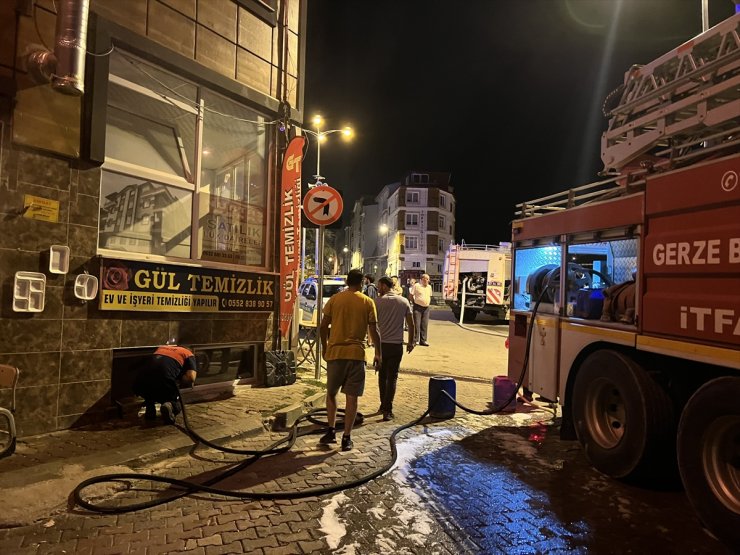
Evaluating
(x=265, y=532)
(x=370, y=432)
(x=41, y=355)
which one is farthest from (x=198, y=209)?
(x=265, y=532)

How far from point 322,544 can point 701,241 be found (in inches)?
135

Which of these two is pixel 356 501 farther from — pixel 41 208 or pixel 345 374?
pixel 41 208

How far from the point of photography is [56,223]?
5.36 metres

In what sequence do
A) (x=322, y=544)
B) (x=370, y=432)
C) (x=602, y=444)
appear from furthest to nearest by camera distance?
(x=370, y=432) < (x=602, y=444) < (x=322, y=544)

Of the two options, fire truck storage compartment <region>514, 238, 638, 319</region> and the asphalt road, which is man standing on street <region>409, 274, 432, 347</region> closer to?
the asphalt road

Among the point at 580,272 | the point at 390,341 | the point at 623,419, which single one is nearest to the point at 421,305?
the point at 390,341

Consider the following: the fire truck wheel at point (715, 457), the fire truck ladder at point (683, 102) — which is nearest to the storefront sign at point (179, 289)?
the fire truck ladder at point (683, 102)

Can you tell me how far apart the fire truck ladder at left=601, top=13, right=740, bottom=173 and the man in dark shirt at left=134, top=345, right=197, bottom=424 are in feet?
17.9

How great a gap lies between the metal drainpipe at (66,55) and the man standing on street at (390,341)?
14.3ft

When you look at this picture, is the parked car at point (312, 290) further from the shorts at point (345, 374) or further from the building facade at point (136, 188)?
the shorts at point (345, 374)

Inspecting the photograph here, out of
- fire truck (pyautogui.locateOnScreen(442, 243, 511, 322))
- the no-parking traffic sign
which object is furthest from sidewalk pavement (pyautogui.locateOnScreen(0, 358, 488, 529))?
fire truck (pyautogui.locateOnScreen(442, 243, 511, 322))

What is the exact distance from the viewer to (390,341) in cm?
682

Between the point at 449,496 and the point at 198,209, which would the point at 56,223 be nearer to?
the point at 198,209

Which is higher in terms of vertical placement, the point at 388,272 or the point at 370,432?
the point at 388,272
